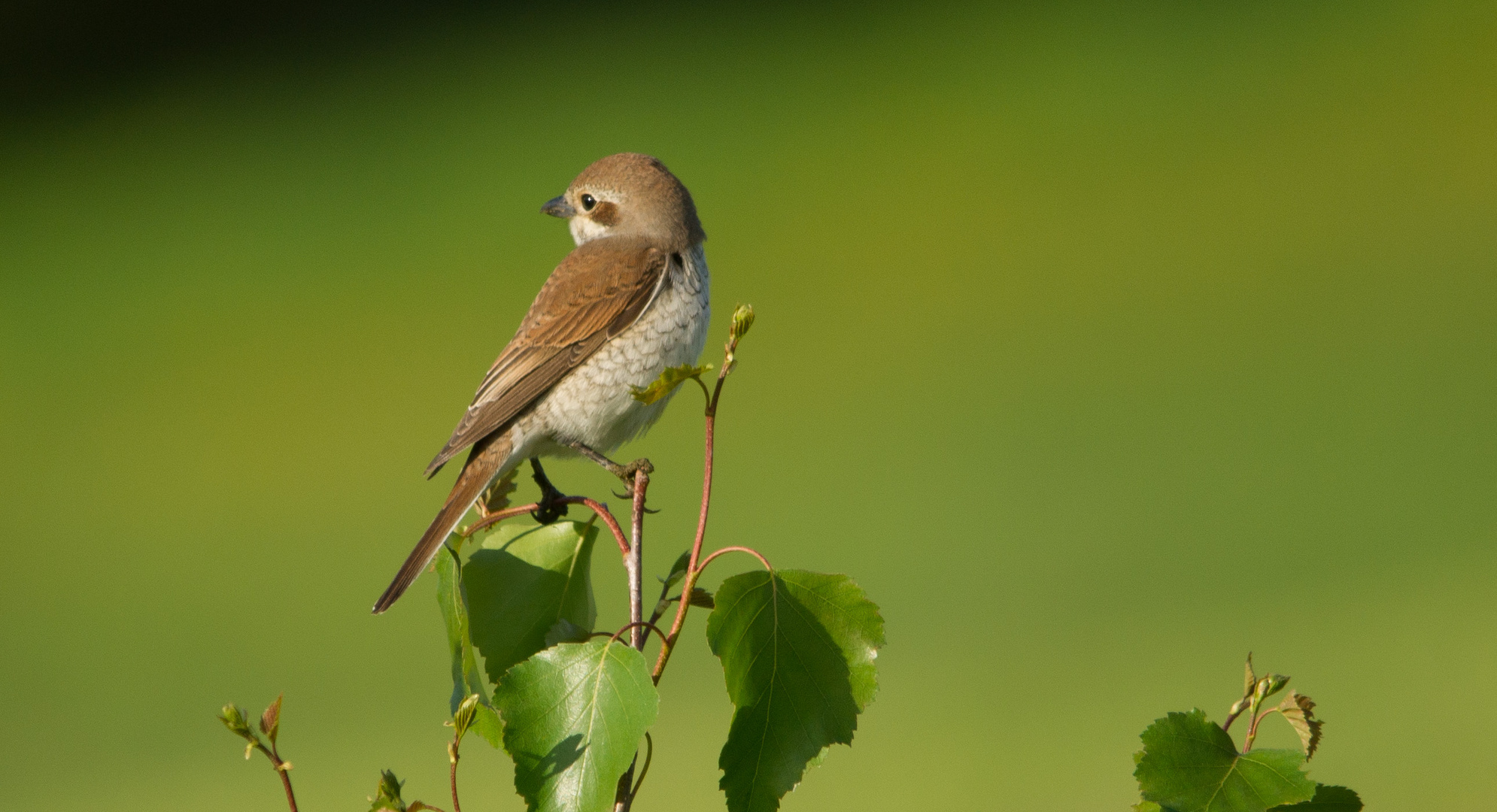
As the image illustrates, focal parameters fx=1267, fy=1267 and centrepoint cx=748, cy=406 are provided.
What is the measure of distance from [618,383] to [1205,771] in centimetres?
169

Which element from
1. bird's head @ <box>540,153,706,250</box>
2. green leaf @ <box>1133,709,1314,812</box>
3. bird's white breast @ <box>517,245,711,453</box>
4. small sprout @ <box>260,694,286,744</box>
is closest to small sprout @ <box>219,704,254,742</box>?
small sprout @ <box>260,694,286,744</box>

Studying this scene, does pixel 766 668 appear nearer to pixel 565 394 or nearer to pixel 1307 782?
pixel 1307 782

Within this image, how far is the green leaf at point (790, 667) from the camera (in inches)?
50.5

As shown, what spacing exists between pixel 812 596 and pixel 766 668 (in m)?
0.09

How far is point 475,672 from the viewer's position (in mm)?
1476

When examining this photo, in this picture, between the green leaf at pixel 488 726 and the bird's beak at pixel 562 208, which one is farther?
the bird's beak at pixel 562 208

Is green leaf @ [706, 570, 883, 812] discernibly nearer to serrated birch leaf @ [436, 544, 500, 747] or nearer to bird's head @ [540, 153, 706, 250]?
serrated birch leaf @ [436, 544, 500, 747]

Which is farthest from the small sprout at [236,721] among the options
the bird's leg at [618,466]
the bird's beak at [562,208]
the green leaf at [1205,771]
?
the bird's beak at [562,208]

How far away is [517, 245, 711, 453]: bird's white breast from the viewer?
2.62 meters

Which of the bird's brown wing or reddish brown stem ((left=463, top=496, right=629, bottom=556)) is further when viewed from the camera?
the bird's brown wing

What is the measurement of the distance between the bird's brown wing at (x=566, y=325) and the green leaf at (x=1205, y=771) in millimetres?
1644

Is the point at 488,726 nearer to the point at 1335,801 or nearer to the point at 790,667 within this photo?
the point at 790,667

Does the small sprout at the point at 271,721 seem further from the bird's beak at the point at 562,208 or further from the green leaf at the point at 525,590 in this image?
the bird's beak at the point at 562,208

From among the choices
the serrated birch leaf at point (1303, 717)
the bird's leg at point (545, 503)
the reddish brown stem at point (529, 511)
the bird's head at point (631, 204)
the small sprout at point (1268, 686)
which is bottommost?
the serrated birch leaf at point (1303, 717)
